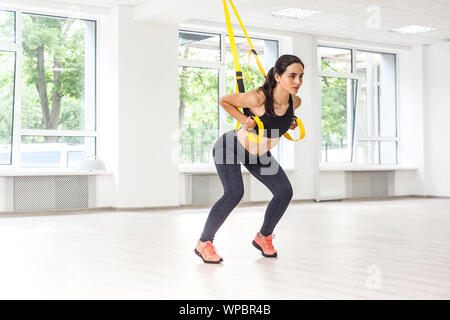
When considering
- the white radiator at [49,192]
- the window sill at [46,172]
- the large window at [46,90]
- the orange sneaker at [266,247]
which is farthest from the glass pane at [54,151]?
the orange sneaker at [266,247]

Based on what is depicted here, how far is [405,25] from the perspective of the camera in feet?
29.0

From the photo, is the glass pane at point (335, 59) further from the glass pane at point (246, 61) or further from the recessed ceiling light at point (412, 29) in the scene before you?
the recessed ceiling light at point (412, 29)

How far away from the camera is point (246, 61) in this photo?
30.3 ft

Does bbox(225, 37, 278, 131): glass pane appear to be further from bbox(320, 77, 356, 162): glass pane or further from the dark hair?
the dark hair

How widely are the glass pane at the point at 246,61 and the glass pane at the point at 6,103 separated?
9.74ft

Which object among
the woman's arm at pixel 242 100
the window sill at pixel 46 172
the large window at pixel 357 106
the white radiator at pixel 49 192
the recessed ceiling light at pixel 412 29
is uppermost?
the recessed ceiling light at pixel 412 29

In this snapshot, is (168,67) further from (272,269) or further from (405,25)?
(272,269)

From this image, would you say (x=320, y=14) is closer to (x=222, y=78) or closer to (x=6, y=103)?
(x=222, y=78)

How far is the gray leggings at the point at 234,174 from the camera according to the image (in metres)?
3.53

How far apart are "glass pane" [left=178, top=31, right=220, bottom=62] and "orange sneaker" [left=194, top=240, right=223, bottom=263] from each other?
536cm

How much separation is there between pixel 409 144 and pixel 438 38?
1859 mm
